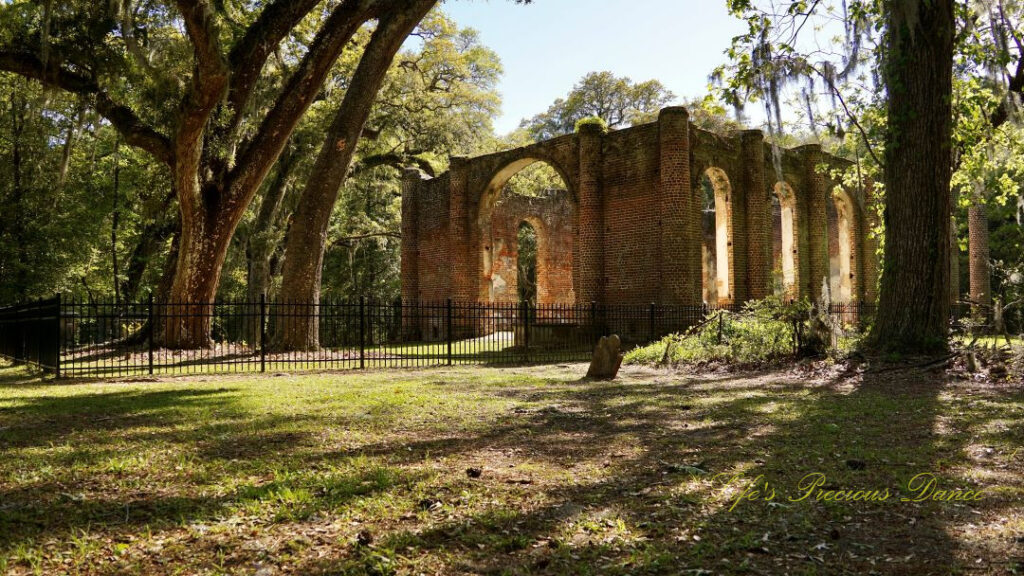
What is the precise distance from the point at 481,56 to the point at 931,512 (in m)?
24.5

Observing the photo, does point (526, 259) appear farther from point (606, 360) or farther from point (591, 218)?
point (606, 360)

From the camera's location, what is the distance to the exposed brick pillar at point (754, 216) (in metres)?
19.2

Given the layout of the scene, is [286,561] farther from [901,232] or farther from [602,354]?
[901,232]

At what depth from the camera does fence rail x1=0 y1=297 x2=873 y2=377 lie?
10453 millimetres

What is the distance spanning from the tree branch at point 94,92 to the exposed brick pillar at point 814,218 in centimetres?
1861

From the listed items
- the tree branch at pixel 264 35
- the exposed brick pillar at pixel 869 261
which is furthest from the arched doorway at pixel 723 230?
the tree branch at pixel 264 35

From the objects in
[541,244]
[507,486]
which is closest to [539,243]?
[541,244]

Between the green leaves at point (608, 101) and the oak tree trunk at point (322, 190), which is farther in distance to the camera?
the green leaves at point (608, 101)

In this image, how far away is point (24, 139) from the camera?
19734 millimetres

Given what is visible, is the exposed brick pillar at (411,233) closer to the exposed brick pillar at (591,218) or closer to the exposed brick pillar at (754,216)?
the exposed brick pillar at (591,218)

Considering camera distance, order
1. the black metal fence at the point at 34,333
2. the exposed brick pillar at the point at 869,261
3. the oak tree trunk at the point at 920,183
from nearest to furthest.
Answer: the oak tree trunk at the point at 920,183, the black metal fence at the point at 34,333, the exposed brick pillar at the point at 869,261

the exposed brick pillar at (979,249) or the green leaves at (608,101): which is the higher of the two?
the green leaves at (608,101)

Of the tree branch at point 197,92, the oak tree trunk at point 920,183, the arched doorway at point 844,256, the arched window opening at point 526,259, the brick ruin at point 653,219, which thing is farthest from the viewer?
the arched window opening at point 526,259

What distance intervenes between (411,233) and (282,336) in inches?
434
